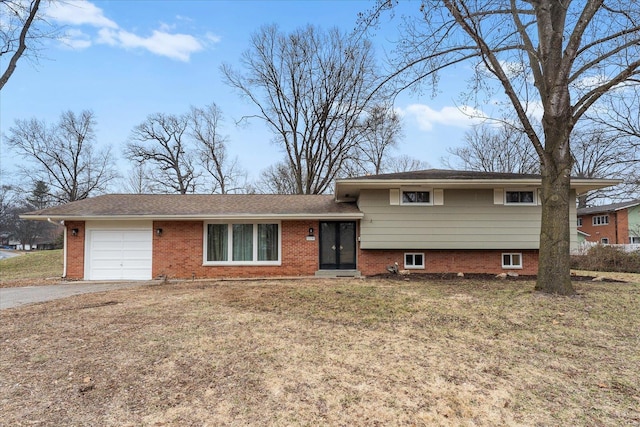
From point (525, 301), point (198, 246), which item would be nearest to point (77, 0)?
point (198, 246)

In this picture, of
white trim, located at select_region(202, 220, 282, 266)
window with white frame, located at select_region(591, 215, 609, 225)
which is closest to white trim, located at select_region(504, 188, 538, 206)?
white trim, located at select_region(202, 220, 282, 266)

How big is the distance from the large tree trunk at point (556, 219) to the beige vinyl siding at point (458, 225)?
3817 millimetres

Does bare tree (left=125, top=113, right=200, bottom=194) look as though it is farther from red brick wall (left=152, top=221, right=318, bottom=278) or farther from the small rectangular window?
the small rectangular window

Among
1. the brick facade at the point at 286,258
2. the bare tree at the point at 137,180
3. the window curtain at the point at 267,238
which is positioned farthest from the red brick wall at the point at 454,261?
the bare tree at the point at 137,180

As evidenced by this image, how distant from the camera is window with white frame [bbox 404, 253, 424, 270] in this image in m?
11.6

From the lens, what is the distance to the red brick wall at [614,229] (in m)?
28.2

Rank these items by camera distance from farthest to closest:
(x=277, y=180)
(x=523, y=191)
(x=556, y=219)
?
(x=277, y=180)
(x=523, y=191)
(x=556, y=219)

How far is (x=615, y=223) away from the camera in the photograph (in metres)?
28.9

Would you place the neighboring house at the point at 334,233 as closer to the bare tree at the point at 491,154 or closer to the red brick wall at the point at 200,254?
the red brick wall at the point at 200,254

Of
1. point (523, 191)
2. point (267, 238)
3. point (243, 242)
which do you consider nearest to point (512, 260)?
point (523, 191)

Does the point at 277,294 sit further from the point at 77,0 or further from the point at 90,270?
the point at 77,0

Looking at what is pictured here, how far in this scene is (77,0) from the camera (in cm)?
1024

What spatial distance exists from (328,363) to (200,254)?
899cm

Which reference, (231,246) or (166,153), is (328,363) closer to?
(231,246)
